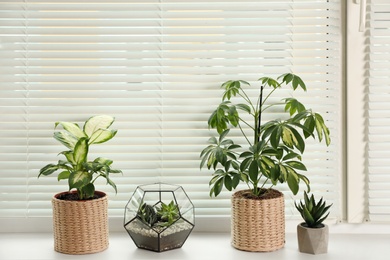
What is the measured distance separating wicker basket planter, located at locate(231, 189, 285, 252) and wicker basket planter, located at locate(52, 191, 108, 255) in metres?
0.56

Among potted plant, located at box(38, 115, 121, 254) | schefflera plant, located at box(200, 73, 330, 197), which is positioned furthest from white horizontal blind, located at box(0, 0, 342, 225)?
potted plant, located at box(38, 115, 121, 254)

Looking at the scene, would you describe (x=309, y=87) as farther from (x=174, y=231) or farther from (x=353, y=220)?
(x=174, y=231)

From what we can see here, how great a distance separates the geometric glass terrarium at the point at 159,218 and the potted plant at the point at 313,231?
1.51 ft

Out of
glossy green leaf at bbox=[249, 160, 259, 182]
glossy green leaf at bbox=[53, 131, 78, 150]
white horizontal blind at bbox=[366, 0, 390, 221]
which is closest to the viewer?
glossy green leaf at bbox=[249, 160, 259, 182]

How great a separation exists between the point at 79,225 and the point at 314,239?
3.13 ft

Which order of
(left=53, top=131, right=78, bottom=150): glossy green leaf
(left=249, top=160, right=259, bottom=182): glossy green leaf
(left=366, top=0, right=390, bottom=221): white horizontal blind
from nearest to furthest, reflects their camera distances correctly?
(left=249, top=160, right=259, bottom=182): glossy green leaf, (left=53, top=131, right=78, bottom=150): glossy green leaf, (left=366, top=0, right=390, bottom=221): white horizontal blind

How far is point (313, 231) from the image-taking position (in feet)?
8.54

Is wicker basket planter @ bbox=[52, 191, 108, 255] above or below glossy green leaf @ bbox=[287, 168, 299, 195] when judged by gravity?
below

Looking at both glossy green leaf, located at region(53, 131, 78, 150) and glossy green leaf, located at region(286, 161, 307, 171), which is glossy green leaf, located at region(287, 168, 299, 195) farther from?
glossy green leaf, located at region(53, 131, 78, 150)

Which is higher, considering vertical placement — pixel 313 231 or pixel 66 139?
pixel 66 139

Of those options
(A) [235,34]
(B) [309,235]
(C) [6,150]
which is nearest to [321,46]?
(A) [235,34]

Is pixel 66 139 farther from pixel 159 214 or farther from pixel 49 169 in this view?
pixel 159 214

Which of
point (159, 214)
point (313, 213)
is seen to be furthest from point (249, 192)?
point (159, 214)

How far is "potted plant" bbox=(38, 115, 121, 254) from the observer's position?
2.59 metres
